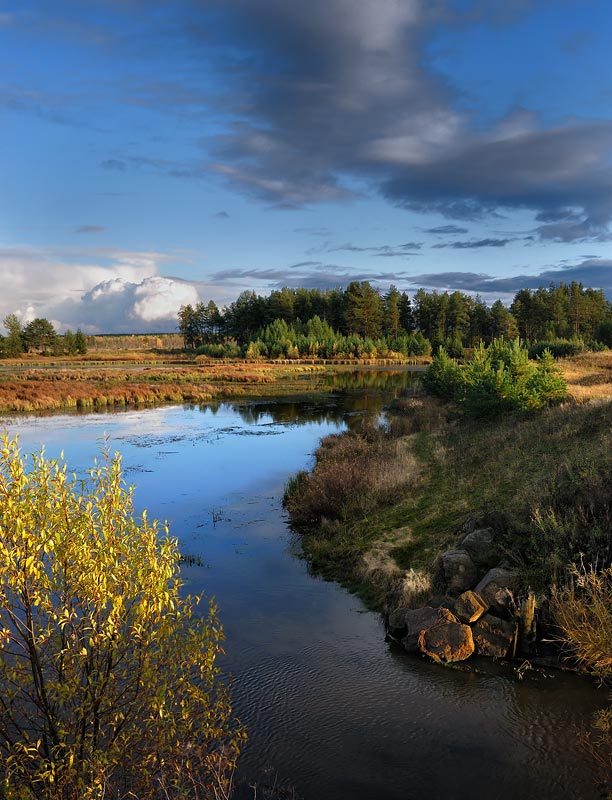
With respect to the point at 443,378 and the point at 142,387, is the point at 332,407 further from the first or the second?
the point at 142,387

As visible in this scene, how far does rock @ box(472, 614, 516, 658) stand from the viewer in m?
10.7

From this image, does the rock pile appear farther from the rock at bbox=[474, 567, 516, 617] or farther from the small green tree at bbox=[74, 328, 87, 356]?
the small green tree at bbox=[74, 328, 87, 356]

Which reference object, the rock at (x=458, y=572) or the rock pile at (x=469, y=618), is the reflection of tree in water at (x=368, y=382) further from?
the rock pile at (x=469, y=618)

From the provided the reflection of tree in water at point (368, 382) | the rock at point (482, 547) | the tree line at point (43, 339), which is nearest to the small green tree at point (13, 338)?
the tree line at point (43, 339)

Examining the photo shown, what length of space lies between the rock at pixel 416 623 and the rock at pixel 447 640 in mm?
127

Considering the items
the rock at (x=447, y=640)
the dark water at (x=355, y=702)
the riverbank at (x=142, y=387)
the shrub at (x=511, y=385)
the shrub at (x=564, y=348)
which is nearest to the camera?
the dark water at (x=355, y=702)

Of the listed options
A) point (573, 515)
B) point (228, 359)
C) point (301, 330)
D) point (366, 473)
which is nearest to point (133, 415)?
point (366, 473)

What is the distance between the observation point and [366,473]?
2066 cm

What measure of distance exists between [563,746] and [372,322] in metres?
136

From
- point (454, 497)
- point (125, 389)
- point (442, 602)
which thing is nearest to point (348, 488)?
point (454, 497)

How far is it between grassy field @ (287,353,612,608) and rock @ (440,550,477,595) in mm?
477

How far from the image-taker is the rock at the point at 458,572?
40.2ft

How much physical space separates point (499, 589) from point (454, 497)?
6.67m

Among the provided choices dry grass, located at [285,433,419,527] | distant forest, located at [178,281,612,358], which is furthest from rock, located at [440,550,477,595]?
distant forest, located at [178,281,612,358]
